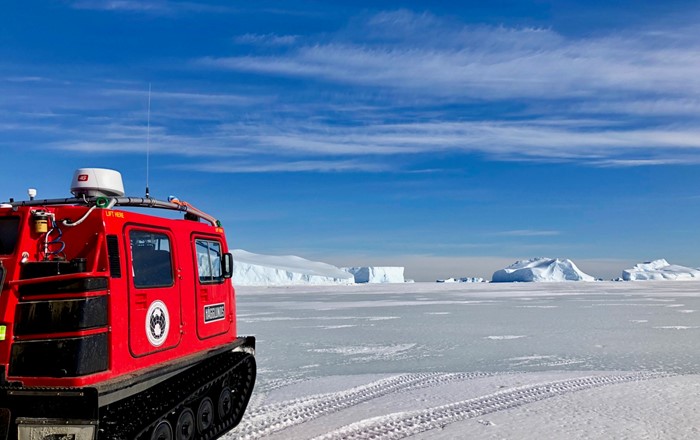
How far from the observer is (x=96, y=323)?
452 cm

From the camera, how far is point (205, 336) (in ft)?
21.0

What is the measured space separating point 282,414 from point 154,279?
251 centimetres

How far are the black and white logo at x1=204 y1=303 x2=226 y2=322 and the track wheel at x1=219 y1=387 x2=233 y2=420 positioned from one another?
80 cm

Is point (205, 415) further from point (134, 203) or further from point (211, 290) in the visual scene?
point (134, 203)

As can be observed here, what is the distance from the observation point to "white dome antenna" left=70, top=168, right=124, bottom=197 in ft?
18.5

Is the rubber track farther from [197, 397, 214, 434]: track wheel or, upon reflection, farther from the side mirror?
the side mirror

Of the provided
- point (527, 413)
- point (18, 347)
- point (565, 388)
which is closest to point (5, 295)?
point (18, 347)

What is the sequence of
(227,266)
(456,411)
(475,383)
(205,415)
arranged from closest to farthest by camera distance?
(205,415), (227,266), (456,411), (475,383)

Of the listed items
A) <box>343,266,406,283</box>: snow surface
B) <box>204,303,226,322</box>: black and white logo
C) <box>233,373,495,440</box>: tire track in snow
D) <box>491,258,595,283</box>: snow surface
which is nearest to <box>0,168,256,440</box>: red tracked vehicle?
<box>204,303,226,322</box>: black and white logo

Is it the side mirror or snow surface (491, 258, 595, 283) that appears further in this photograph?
snow surface (491, 258, 595, 283)

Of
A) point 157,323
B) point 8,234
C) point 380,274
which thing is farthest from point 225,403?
point 380,274

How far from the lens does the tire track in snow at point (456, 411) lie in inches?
239

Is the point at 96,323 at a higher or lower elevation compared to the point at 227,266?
lower

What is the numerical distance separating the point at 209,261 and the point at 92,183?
1.56m
